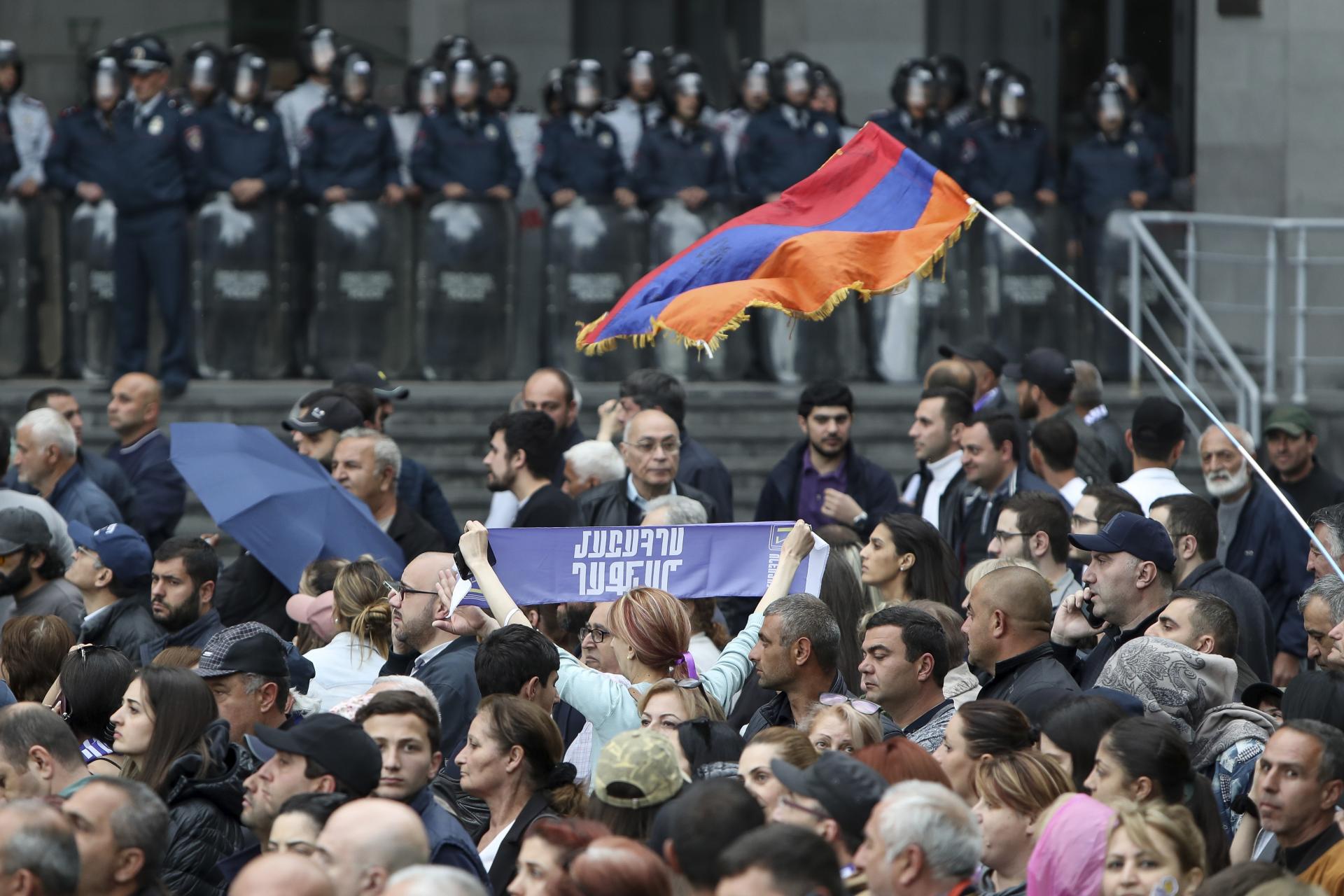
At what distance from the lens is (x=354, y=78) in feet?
48.6

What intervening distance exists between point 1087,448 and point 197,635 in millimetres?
4385

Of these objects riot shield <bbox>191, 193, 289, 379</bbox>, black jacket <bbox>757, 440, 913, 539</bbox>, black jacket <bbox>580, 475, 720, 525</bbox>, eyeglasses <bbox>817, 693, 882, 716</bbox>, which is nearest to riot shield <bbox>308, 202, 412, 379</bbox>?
riot shield <bbox>191, 193, 289, 379</bbox>

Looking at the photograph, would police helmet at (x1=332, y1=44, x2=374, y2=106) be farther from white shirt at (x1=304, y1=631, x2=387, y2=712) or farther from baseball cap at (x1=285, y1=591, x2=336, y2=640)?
white shirt at (x1=304, y1=631, x2=387, y2=712)

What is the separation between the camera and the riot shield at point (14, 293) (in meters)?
15.0

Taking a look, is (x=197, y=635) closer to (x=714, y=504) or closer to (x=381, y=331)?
(x=714, y=504)

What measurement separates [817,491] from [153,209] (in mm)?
5679

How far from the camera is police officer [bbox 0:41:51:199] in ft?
48.7

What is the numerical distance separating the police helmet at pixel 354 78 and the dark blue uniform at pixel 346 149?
57 millimetres

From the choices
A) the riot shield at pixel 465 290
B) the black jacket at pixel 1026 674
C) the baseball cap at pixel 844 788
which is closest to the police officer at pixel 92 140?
the riot shield at pixel 465 290

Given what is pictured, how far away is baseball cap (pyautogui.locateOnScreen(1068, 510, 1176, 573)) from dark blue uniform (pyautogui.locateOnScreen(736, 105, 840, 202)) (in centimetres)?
751

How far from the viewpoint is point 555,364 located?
49.1 feet

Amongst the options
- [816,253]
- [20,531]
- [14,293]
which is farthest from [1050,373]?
[14,293]

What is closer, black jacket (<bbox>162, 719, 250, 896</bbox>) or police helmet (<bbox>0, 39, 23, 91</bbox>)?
black jacket (<bbox>162, 719, 250, 896</bbox>)

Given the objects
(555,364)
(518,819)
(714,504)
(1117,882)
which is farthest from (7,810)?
(555,364)
